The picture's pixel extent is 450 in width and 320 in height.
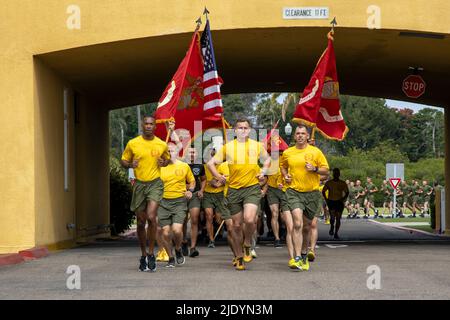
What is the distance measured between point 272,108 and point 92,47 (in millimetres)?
62923

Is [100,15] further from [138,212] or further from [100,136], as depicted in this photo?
[100,136]

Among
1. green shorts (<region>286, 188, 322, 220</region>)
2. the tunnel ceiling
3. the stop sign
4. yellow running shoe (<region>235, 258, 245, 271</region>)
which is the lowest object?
yellow running shoe (<region>235, 258, 245, 271</region>)

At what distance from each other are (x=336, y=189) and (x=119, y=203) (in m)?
6.90

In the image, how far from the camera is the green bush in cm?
2691

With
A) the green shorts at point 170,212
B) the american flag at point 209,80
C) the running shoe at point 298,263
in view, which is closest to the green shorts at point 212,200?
the american flag at point 209,80

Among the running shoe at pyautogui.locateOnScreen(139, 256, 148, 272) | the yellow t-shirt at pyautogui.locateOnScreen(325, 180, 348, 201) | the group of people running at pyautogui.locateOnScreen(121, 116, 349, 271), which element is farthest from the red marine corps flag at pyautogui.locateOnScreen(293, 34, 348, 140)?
the yellow t-shirt at pyautogui.locateOnScreen(325, 180, 348, 201)

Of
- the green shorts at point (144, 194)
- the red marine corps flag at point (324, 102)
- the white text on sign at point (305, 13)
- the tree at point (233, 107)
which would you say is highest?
the tree at point (233, 107)

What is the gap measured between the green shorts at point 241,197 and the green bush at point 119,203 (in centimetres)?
1381

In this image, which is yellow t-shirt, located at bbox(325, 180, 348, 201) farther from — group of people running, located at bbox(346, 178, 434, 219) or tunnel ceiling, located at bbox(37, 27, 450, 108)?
group of people running, located at bbox(346, 178, 434, 219)

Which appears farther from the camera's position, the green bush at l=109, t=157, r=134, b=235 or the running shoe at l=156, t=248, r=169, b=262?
the green bush at l=109, t=157, r=134, b=235

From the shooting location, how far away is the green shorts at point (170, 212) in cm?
1371

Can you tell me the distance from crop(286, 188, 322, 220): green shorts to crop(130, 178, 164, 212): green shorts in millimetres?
1878

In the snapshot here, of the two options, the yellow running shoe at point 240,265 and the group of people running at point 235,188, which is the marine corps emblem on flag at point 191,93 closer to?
the group of people running at point 235,188

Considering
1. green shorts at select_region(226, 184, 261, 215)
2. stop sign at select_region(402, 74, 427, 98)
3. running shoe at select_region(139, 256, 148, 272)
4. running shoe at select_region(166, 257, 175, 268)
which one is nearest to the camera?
running shoe at select_region(139, 256, 148, 272)
